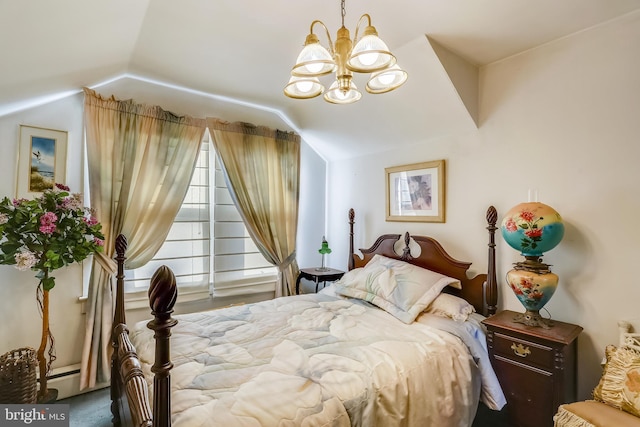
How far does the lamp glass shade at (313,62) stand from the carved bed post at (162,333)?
1.08 metres

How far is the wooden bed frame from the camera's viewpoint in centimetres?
87

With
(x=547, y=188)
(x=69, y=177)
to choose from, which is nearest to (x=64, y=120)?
(x=69, y=177)

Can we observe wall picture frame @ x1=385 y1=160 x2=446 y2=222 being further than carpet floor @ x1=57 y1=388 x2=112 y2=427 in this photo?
Yes

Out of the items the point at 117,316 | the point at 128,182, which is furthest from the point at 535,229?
the point at 128,182

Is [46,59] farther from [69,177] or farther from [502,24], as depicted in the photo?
[502,24]

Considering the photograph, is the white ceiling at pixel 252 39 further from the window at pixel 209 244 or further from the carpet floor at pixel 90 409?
the carpet floor at pixel 90 409

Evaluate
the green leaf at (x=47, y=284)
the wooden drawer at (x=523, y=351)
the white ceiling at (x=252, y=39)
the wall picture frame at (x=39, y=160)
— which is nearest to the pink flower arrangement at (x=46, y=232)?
the green leaf at (x=47, y=284)

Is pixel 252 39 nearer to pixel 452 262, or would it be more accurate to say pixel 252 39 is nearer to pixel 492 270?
pixel 452 262

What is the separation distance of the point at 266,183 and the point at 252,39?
152cm

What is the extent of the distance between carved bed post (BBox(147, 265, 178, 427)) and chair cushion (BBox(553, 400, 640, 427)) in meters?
1.63

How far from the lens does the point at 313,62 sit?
1403 millimetres

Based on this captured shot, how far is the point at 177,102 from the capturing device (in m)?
3.01

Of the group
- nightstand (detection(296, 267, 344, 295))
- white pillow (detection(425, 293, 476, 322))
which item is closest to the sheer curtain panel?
nightstand (detection(296, 267, 344, 295))

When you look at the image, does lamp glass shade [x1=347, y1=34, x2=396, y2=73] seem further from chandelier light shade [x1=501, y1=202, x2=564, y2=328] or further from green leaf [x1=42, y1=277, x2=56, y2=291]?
green leaf [x1=42, y1=277, x2=56, y2=291]
